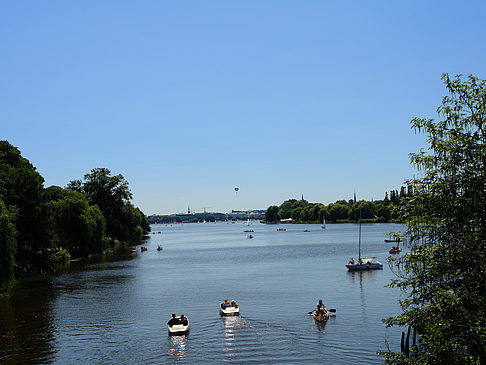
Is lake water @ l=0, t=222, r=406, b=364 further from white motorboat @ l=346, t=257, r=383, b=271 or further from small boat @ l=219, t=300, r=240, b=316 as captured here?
white motorboat @ l=346, t=257, r=383, b=271

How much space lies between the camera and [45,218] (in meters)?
62.3

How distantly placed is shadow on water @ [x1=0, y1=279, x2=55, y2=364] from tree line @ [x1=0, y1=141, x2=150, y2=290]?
3.08m

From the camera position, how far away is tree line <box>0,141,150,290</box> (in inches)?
1970

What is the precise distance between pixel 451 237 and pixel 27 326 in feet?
112

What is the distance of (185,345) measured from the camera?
32.3 m

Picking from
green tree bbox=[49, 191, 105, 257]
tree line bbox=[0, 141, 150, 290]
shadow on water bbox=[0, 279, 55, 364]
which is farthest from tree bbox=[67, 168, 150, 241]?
shadow on water bbox=[0, 279, 55, 364]

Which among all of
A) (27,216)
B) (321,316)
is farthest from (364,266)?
(27,216)

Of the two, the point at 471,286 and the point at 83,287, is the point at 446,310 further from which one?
the point at 83,287

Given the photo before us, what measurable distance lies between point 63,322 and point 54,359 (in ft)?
35.1

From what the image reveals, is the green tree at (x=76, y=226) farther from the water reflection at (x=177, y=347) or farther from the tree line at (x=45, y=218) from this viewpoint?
the water reflection at (x=177, y=347)

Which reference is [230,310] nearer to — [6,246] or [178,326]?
[178,326]

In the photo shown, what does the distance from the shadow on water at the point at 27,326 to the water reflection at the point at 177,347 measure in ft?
25.3

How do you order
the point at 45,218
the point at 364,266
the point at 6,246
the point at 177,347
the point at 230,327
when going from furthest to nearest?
the point at 364,266 < the point at 45,218 < the point at 6,246 < the point at 230,327 < the point at 177,347

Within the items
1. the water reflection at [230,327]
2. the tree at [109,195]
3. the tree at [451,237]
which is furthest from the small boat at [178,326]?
the tree at [109,195]
